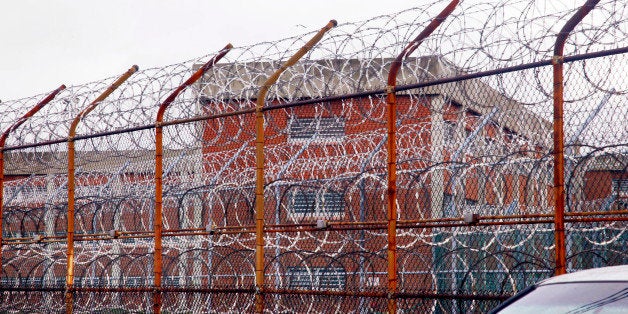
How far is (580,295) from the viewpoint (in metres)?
4.66

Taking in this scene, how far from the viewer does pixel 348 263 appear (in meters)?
12.0

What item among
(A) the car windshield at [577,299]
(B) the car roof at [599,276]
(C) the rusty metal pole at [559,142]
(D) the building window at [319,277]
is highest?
(C) the rusty metal pole at [559,142]

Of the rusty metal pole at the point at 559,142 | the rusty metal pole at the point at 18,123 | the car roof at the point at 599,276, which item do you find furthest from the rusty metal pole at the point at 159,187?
the car roof at the point at 599,276

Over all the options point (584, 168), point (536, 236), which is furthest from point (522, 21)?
point (536, 236)

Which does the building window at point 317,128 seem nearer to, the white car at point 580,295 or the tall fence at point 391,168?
the tall fence at point 391,168

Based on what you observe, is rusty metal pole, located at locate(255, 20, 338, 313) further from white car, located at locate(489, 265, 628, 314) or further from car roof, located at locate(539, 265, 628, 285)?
car roof, located at locate(539, 265, 628, 285)

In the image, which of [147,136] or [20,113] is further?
[20,113]

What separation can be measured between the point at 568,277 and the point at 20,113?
9668mm

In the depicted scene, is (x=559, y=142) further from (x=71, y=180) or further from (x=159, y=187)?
(x=71, y=180)

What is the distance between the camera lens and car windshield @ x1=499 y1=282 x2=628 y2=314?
14.8 ft

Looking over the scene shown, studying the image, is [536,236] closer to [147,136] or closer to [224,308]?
[224,308]

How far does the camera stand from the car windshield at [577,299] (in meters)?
4.50

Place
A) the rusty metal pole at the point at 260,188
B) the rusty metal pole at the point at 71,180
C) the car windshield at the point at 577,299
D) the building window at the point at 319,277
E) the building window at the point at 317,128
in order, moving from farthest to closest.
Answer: the rusty metal pole at the point at 71,180 < the building window at the point at 317,128 < the building window at the point at 319,277 < the rusty metal pole at the point at 260,188 < the car windshield at the point at 577,299

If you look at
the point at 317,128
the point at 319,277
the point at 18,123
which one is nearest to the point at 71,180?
the point at 18,123
